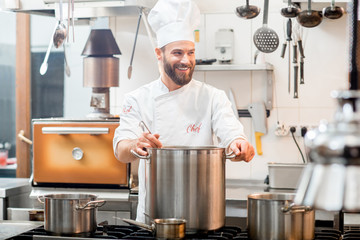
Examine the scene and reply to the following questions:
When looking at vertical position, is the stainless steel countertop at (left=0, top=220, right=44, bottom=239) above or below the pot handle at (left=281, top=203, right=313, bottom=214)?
below

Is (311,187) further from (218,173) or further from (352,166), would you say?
(218,173)

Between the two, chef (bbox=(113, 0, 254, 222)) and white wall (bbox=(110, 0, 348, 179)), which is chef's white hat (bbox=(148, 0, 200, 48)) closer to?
chef (bbox=(113, 0, 254, 222))

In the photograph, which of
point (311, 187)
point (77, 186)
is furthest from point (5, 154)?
point (311, 187)

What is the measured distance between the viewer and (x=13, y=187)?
11.1 ft

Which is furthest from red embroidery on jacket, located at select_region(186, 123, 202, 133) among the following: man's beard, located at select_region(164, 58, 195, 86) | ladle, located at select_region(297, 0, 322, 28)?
ladle, located at select_region(297, 0, 322, 28)

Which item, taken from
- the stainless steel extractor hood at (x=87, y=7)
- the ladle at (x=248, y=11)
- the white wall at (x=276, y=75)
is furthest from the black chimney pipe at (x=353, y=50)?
the white wall at (x=276, y=75)

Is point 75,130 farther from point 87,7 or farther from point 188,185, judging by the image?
point 188,185

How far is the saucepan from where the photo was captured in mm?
1671

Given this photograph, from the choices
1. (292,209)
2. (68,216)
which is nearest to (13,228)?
(68,216)

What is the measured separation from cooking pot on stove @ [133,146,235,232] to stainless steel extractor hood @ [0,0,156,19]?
1.53m

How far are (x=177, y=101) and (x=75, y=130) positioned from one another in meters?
0.87

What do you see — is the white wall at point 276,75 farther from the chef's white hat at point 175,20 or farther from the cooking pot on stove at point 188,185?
the cooking pot on stove at point 188,185

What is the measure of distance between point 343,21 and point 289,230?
210 cm

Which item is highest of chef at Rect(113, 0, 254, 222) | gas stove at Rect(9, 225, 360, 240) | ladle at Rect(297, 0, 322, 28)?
ladle at Rect(297, 0, 322, 28)
